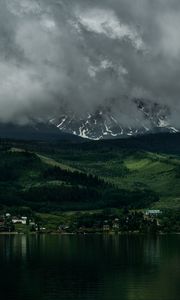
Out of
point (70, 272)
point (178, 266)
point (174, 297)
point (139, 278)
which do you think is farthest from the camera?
point (178, 266)

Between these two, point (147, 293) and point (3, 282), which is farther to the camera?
point (3, 282)

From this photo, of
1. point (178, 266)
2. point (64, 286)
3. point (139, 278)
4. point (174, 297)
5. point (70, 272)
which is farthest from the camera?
point (178, 266)

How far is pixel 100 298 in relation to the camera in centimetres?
14650

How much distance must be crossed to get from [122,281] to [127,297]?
22.6 metres

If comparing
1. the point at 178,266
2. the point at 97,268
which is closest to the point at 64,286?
the point at 97,268

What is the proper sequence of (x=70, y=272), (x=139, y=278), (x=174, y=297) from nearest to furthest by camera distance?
(x=174, y=297) → (x=139, y=278) → (x=70, y=272)

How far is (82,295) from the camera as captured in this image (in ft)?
495

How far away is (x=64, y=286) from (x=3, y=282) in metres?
15.0

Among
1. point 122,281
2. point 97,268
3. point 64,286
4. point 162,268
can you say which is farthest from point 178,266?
point 64,286

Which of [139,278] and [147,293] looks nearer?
[147,293]

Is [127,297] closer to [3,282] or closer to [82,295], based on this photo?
[82,295]

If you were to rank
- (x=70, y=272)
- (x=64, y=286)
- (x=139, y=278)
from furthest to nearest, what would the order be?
(x=70, y=272) < (x=139, y=278) < (x=64, y=286)

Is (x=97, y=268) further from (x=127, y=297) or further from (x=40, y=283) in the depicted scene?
(x=127, y=297)

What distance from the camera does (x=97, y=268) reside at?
196 metres
